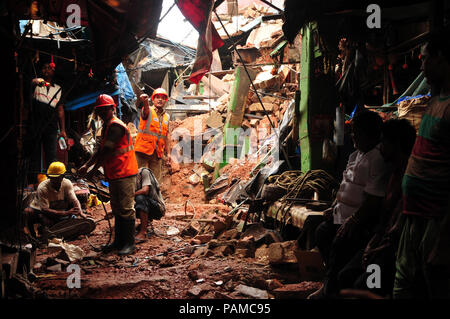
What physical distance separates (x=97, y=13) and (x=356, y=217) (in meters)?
3.85

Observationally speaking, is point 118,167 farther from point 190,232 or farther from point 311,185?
point 311,185

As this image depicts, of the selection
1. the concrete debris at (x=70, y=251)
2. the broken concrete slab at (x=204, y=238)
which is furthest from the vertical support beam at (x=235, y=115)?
the concrete debris at (x=70, y=251)

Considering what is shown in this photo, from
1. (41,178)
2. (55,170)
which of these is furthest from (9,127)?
(41,178)

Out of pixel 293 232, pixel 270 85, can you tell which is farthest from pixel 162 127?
pixel 270 85

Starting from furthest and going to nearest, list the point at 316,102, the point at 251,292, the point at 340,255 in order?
1. the point at 316,102
2. the point at 251,292
3. the point at 340,255

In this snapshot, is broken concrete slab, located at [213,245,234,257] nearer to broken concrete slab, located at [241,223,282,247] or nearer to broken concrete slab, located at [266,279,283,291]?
broken concrete slab, located at [241,223,282,247]

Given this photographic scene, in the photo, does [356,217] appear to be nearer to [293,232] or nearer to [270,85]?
[293,232]

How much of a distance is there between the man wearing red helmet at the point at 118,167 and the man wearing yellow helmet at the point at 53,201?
107cm

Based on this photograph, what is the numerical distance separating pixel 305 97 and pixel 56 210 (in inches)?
192

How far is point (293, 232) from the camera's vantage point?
5586 mm

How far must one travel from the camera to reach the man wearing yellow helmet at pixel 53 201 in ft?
20.8

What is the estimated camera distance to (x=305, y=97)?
652cm

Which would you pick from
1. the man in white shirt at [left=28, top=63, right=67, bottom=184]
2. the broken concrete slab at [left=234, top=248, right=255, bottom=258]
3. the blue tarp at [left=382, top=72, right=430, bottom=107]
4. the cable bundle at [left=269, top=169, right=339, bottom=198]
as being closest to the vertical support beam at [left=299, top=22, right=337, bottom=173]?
the cable bundle at [left=269, top=169, right=339, bottom=198]
